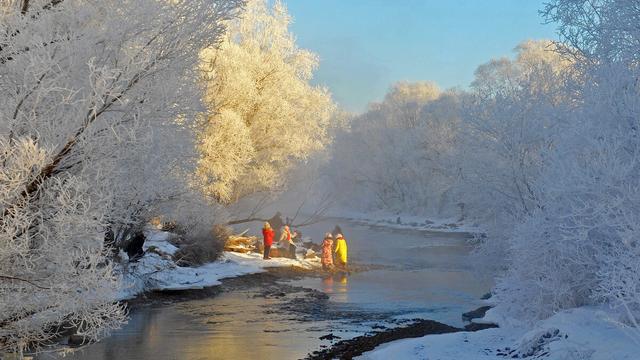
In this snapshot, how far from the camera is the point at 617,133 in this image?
11391 mm

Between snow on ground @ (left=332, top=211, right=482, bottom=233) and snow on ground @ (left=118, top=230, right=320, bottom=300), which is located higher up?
snow on ground @ (left=332, top=211, right=482, bottom=233)

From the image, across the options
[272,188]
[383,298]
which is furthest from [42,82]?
[272,188]

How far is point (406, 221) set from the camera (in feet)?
219

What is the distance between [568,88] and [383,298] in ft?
28.6

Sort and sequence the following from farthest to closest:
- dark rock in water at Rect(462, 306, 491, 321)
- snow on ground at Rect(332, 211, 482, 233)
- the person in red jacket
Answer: snow on ground at Rect(332, 211, 482, 233)
the person in red jacket
dark rock in water at Rect(462, 306, 491, 321)

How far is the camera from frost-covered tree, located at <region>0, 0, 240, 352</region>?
8438 mm

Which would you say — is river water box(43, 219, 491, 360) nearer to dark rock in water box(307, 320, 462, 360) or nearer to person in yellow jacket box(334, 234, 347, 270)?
dark rock in water box(307, 320, 462, 360)

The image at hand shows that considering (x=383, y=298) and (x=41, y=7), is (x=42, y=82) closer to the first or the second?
(x=41, y=7)

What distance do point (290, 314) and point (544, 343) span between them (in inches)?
361

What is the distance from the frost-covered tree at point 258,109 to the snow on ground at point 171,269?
3.15 meters

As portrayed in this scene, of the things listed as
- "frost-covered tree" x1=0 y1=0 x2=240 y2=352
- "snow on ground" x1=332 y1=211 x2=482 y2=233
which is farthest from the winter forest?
"snow on ground" x1=332 y1=211 x2=482 y2=233

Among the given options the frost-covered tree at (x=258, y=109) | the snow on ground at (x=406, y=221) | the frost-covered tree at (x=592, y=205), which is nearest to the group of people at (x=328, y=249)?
the frost-covered tree at (x=258, y=109)

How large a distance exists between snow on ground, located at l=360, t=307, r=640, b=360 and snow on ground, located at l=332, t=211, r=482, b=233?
39.8 meters

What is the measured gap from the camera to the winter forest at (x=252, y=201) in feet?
28.8
